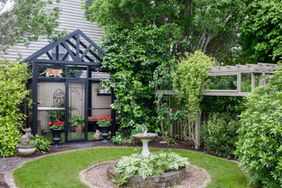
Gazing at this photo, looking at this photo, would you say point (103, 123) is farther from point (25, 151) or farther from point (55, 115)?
point (25, 151)

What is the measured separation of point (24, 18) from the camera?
832cm

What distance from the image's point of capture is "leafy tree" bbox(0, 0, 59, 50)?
8141 millimetres

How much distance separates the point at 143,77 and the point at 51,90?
2873 millimetres

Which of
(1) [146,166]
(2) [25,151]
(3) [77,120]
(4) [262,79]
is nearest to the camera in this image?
(1) [146,166]

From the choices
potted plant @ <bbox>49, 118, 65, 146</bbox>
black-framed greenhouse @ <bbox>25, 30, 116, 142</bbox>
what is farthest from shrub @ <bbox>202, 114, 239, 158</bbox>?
potted plant @ <bbox>49, 118, 65, 146</bbox>

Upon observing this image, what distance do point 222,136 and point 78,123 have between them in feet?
13.7

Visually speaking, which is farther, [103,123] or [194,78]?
[103,123]

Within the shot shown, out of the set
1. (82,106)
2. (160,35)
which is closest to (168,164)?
(82,106)

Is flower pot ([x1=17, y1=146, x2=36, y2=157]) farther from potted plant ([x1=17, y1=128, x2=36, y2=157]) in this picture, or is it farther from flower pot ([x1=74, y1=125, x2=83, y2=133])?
flower pot ([x1=74, y1=125, x2=83, y2=133])

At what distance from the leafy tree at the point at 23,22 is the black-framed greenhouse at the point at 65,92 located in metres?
0.80

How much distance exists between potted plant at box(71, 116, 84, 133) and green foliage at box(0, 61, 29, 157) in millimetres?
1482

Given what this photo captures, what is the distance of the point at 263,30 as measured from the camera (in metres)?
8.45

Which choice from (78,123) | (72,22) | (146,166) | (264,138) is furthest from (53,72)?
(264,138)

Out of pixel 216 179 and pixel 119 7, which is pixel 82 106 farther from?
pixel 216 179
